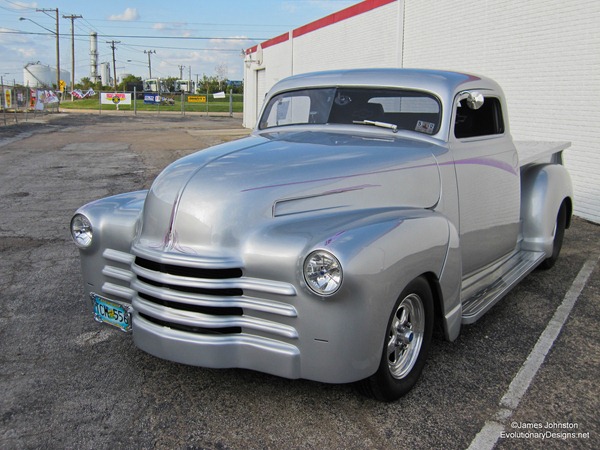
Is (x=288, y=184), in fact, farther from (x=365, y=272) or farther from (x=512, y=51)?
(x=512, y=51)

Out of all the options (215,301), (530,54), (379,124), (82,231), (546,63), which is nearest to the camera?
(215,301)

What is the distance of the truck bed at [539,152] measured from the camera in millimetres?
5172

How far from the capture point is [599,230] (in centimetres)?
789

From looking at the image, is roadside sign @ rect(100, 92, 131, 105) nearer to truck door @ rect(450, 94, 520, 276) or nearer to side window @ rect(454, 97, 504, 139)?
side window @ rect(454, 97, 504, 139)

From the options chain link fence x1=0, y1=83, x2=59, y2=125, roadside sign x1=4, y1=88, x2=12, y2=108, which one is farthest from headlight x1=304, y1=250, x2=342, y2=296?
roadside sign x1=4, y1=88, x2=12, y2=108

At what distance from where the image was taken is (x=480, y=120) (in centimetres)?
458

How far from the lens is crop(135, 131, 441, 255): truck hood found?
2924 millimetres

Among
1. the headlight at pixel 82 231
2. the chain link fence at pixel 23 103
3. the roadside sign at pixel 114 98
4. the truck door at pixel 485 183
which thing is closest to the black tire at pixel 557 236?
the truck door at pixel 485 183

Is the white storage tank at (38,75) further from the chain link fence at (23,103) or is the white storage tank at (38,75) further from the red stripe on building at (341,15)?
the red stripe on building at (341,15)

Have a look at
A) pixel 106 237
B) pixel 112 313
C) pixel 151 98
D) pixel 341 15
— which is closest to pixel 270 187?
pixel 106 237

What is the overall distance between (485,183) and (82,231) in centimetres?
286

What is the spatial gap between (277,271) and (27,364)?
76.6 inches

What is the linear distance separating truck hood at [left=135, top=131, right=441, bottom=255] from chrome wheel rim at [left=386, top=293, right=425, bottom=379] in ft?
1.96

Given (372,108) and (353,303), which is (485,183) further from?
(353,303)
